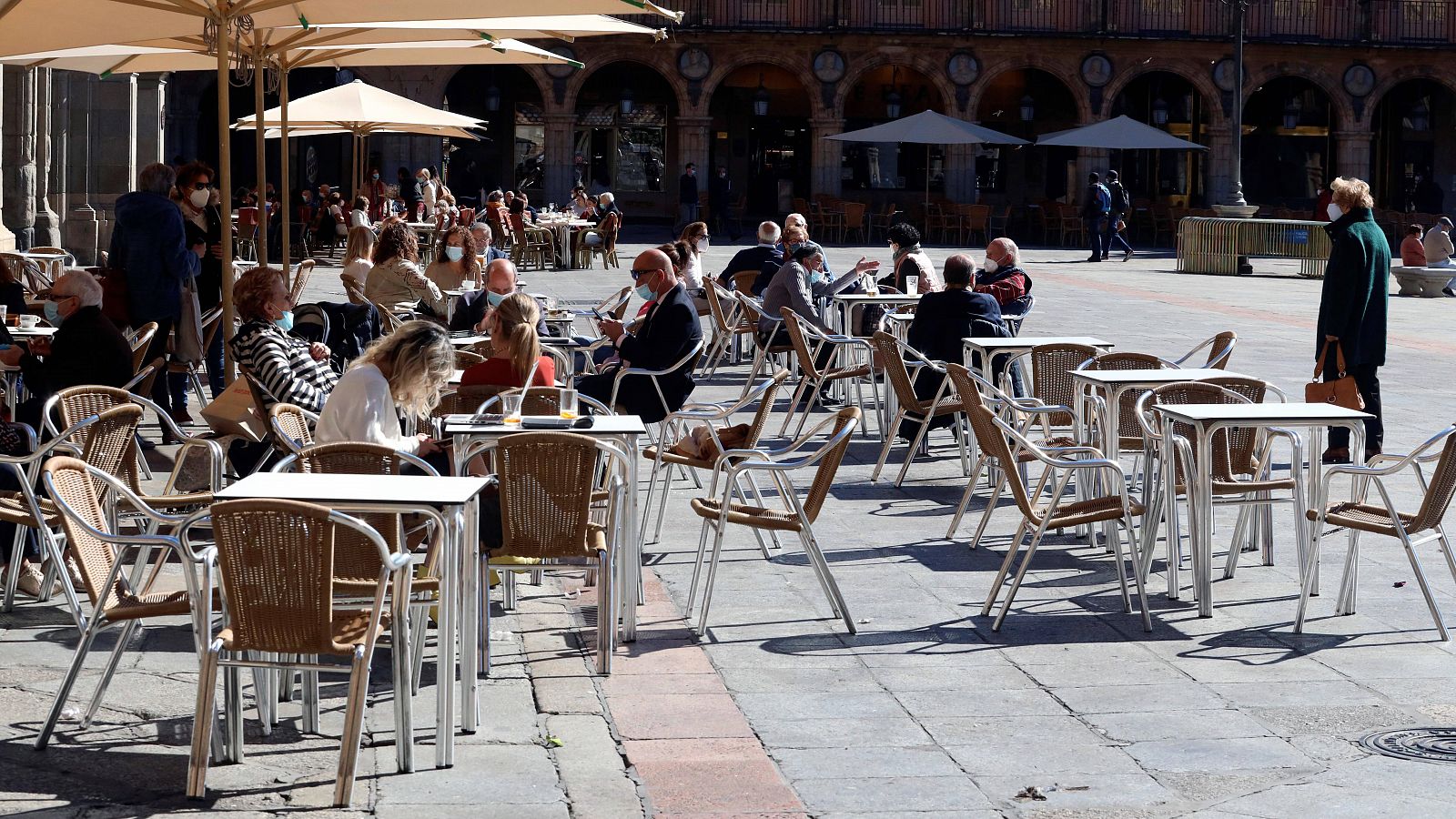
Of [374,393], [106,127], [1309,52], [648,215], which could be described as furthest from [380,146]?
[374,393]

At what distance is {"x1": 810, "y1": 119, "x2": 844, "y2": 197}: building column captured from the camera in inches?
1453

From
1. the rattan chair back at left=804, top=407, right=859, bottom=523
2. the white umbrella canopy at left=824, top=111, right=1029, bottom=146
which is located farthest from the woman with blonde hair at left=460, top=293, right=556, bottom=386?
the white umbrella canopy at left=824, top=111, right=1029, bottom=146

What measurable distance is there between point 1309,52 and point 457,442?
35422 millimetres

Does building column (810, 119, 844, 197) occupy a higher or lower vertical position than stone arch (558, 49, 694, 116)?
lower

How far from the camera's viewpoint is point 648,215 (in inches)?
1533

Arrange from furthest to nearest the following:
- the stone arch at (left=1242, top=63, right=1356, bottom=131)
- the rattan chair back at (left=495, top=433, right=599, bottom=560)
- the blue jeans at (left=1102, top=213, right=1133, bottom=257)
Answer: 1. the stone arch at (left=1242, top=63, right=1356, bottom=131)
2. the blue jeans at (left=1102, top=213, right=1133, bottom=257)
3. the rattan chair back at (left=495, top=433, right=599, bottom=560)

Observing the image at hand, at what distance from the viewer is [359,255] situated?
11859 millimetres

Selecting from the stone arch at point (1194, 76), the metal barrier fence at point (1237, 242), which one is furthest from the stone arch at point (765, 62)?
the metal barrier fence at point (1237, 242)

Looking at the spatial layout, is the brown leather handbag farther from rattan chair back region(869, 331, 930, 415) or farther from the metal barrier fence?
the metal barrier fence

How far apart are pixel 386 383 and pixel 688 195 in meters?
29.3

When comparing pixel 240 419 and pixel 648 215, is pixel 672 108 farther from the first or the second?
pixel 240 419

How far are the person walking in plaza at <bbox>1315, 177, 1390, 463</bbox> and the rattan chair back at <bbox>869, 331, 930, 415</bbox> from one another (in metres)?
2.12

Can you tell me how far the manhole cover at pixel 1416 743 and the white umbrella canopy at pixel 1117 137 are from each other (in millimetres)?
27678

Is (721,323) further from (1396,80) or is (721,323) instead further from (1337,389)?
(1396,80)
